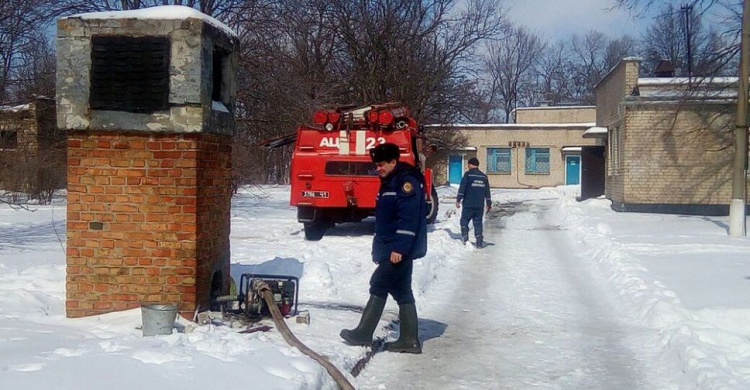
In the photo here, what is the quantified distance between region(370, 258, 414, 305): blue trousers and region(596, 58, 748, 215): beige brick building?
17269 millimetres

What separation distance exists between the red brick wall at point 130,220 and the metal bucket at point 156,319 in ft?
2.31

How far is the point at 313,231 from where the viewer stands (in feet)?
54.0

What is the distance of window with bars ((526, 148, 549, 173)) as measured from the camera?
5197 centimetres

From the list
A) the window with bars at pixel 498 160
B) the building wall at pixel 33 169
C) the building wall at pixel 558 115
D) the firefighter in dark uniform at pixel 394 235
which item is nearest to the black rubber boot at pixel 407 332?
the firefighter in dark uniform at pixel 394 235

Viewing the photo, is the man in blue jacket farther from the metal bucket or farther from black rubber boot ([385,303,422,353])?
the metal bucket

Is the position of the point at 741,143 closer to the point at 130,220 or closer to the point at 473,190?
the point at 473,190

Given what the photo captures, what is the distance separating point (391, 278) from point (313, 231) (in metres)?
9.22

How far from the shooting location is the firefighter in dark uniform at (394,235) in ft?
23.6

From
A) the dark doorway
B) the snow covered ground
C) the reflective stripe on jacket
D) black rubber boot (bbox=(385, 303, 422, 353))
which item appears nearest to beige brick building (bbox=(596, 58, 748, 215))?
the snow covered ground

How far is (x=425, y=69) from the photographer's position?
36188 mm

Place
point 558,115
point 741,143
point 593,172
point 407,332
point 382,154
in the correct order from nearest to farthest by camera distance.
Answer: point 382,154 < point 407,332 < point 741,143 < point 593,172 < point 558,115

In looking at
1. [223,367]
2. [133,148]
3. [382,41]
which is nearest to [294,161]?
[133,148]

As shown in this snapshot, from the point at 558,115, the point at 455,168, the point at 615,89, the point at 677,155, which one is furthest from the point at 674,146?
the point at 558,115

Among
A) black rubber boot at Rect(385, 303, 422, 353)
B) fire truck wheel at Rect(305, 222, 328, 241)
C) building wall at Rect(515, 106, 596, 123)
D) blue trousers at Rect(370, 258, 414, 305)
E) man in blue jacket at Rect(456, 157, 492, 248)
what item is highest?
building wall at Rect(515, 106, 596, 123)
